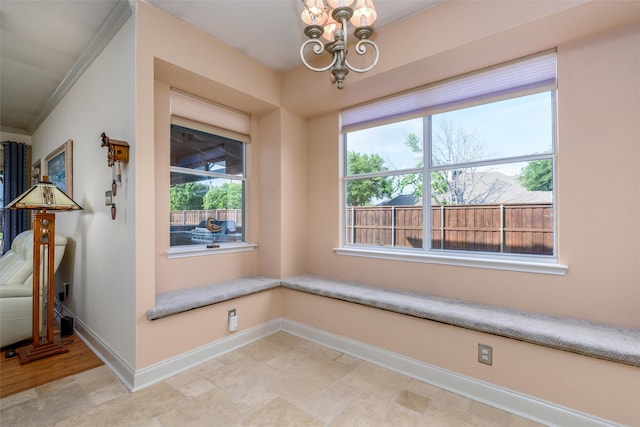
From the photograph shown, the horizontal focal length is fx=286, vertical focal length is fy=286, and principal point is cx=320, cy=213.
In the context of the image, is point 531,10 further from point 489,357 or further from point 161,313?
point 161,313

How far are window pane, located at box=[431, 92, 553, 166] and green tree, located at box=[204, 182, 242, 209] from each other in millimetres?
2161

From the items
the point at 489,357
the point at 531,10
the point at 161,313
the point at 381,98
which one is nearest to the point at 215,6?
the point at 381,98

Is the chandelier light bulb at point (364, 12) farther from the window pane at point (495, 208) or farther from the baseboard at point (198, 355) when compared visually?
the baseboard at point (198, 355)

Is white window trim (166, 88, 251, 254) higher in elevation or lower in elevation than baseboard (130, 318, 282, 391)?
higher

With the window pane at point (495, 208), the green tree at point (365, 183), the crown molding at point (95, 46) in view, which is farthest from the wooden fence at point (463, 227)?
the crown molding at point (95, 46)

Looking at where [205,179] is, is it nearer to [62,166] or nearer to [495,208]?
[62,166]

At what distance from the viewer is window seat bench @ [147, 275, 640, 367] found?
1.62 m

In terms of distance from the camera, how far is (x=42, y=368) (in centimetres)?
230

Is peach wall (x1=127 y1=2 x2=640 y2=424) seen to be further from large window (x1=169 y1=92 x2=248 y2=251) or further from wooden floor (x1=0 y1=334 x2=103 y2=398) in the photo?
wooden floor (x1=0 y1=334 x2=103 y2=398)

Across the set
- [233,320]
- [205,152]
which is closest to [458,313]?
[233,320]

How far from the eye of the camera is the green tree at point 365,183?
3.08 meters

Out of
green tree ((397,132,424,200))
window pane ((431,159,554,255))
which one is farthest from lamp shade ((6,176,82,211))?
window pane ((431,159,554,255))

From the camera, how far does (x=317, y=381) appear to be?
2.15 metres

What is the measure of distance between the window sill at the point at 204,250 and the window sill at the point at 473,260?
119 centimetres
